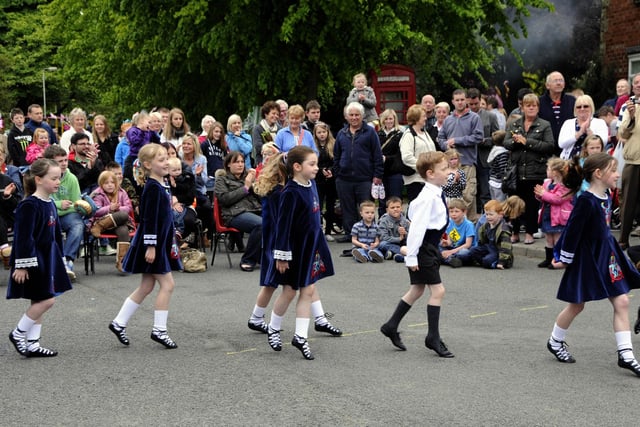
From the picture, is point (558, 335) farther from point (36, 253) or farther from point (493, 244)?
point (493, 244)

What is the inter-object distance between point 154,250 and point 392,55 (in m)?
21.4

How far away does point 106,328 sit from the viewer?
9.12 meters

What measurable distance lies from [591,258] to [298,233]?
2303 millimetres

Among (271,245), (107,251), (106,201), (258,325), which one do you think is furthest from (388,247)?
(271,245)

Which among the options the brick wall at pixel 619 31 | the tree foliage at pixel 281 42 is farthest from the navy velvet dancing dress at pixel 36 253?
the brick wall at pixel 619 31

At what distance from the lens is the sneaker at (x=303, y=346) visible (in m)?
7.66

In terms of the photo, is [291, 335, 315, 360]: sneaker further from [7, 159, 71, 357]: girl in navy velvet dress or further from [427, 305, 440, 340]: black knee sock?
[7, 159, 71, 357]: girl in navy velvet dress

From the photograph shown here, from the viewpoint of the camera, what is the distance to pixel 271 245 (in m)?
8.48

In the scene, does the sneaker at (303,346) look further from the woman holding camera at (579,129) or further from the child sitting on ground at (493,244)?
the woman holding camera at (579,129)

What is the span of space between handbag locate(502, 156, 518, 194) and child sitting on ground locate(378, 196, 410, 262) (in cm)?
151

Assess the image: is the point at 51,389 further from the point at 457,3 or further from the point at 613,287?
the point at 457,3

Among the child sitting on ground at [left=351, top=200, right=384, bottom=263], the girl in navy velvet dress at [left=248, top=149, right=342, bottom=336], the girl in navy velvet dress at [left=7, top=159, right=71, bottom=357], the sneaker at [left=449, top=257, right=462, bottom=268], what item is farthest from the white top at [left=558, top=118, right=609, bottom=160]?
the girl in navy velvet dress at [left=7, top=159, right=71, bottom=357]

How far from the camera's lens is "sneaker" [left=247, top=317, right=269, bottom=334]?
28.6 feet

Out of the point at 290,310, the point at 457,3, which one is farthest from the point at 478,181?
the point at 457,3
